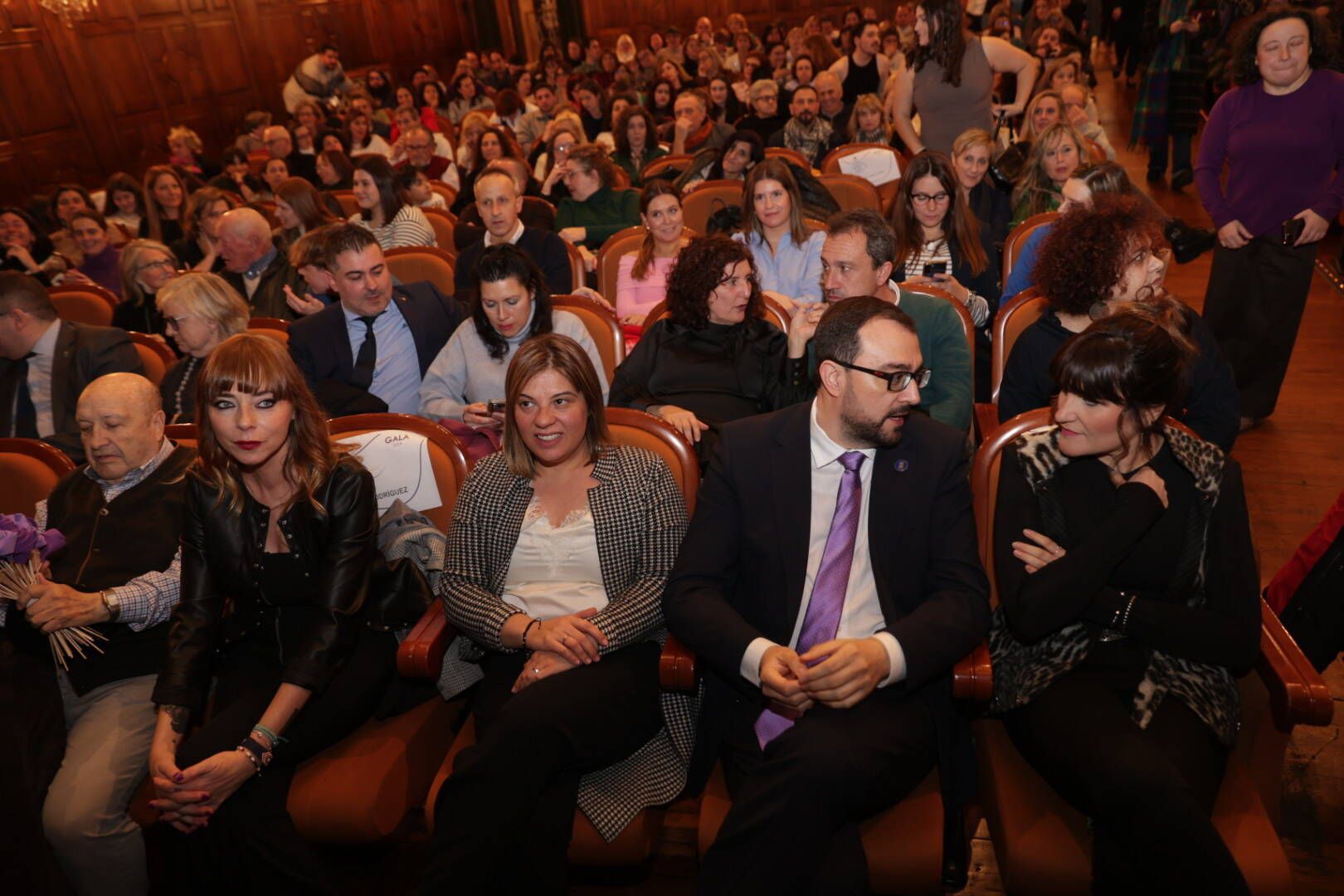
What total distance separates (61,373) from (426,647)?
217cm

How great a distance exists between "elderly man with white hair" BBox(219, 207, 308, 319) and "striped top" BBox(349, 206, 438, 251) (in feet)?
1.91

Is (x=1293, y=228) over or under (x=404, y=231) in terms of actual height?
under

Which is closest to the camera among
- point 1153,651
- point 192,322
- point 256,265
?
point 1153,651

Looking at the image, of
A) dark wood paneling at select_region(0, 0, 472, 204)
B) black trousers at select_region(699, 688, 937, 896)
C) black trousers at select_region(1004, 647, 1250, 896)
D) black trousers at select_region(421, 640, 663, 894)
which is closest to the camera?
black trousers at select_region(1004, 647, 1250, 896)

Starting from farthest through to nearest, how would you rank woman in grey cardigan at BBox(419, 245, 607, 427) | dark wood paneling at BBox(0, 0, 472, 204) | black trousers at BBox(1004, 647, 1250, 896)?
dark wood paneling at BBox(0, 0, 472, 204) → woman in grey cardigan at BBox(419, 245, 607, 427) → black trousers at BBox(1004, 647, 1250, 896)

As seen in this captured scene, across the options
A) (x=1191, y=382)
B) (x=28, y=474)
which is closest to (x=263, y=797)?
(x=28, y=474)

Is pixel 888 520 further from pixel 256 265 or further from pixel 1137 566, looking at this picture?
pixel 256 265

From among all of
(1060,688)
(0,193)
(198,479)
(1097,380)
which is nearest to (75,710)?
(198,479)

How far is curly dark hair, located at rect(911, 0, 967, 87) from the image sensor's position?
16.1 feet

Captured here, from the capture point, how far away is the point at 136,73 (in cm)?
1010

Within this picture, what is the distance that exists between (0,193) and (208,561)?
8529mm

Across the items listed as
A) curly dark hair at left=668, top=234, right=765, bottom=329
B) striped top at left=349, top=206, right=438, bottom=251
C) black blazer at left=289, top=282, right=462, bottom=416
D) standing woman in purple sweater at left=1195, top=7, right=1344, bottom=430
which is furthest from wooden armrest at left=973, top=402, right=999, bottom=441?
striped top at left=349, top=206, right=438, bottom=251

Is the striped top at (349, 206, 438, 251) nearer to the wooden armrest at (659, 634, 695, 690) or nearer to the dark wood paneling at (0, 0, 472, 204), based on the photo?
the wooden armrest at (659, 634, 695, 690)

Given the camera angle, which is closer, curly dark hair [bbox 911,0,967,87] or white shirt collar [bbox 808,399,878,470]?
white shirt collar [bbox 808,399,878,470]
